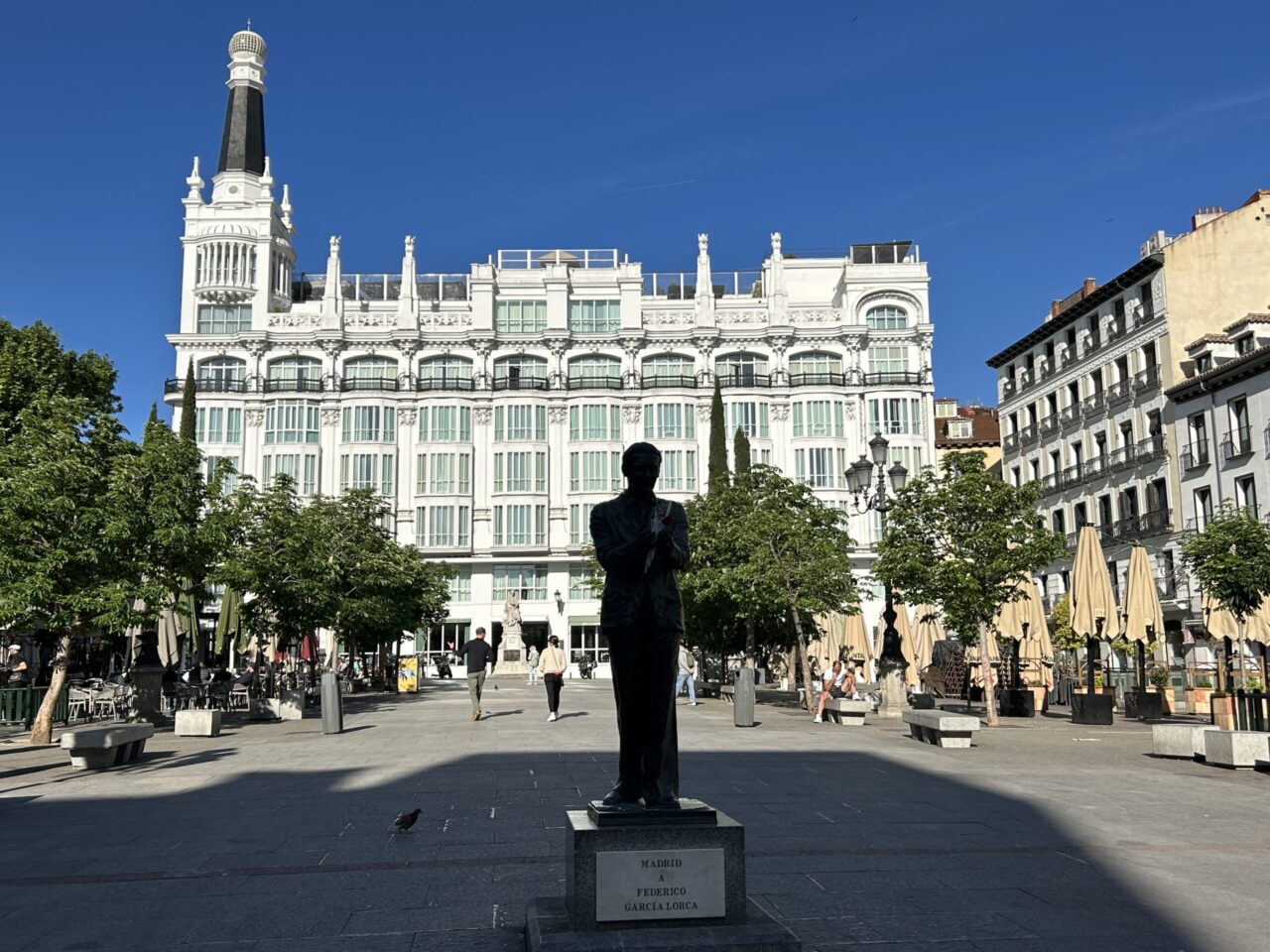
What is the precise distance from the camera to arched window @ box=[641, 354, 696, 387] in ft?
224

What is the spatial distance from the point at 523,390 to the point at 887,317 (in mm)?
23288

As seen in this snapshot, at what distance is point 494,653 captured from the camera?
61.4m

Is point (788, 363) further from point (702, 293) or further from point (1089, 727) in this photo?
point (1089, 727)

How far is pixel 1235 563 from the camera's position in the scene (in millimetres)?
23031

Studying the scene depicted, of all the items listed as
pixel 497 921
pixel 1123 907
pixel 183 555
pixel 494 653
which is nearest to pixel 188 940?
pixel 497 921

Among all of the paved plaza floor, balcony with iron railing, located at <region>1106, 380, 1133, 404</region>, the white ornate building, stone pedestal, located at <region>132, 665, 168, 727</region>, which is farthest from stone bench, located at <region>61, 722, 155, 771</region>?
the white ornate building

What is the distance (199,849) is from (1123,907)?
22.9ft

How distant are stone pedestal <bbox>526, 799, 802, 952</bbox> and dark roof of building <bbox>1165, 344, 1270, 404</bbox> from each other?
37.9m

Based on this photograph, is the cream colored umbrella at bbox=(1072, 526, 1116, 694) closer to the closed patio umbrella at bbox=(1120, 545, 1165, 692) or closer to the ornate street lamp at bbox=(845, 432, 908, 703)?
the closed patio umbrella at bbox=(1120, 545, 1165, 692)

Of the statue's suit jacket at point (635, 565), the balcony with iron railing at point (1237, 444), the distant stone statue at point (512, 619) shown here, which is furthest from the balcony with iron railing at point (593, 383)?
the statue's suit jacket at point (635, 565)

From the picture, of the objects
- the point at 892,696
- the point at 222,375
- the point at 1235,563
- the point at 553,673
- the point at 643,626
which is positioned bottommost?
Result: the point at 892,696

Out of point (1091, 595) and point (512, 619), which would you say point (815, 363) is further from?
point (1091, 595)

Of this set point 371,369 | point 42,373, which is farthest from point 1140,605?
point 371,369

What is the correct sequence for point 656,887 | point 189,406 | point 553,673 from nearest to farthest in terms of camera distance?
point 656,887 < point 553,673 < point 189,406
